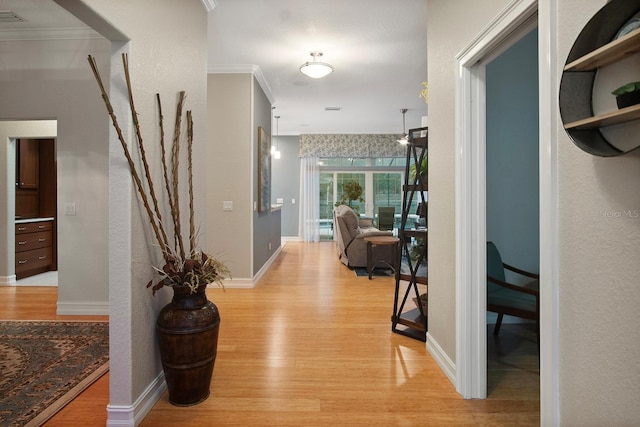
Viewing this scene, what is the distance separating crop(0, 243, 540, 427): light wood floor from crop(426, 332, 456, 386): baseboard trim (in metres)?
0.04

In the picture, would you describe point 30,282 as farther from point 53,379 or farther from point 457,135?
point 457,135

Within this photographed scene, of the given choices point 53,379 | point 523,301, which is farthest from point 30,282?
point 523,301

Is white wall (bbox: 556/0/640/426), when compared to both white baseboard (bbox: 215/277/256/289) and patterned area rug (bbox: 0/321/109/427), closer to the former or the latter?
patterned area rug (bbox: 0/321/109/427)

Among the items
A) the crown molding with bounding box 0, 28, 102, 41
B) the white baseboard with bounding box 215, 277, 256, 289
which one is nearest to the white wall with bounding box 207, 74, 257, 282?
the white baseboard with bounding box 215, 277, 256, 289

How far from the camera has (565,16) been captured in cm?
125

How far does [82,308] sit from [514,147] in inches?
169

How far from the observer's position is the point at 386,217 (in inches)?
361

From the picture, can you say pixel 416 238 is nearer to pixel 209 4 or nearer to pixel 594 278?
pixel 594 278

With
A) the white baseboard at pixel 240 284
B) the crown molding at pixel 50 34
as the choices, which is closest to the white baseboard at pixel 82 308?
the white baseboard at pixel 240 284

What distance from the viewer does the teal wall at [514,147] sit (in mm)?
3094

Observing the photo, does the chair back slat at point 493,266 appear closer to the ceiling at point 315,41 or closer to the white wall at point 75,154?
the ceiling at point 315,41

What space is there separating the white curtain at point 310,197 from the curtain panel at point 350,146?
0.27 meters

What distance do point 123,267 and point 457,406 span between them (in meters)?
1.90

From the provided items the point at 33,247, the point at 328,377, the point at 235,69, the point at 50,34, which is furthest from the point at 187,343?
the point at 33,247
